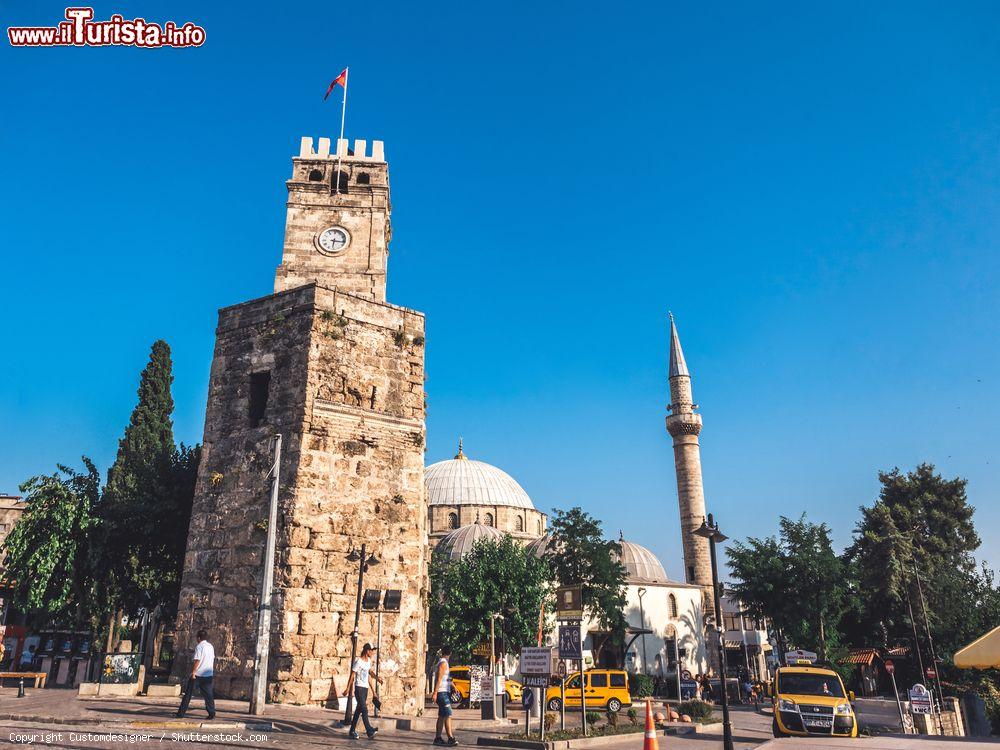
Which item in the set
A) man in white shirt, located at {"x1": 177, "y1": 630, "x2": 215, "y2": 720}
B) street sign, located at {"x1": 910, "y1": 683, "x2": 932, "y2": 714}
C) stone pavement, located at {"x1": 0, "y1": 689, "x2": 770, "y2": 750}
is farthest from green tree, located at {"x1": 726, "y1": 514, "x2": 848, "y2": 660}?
man in white shirt, located at {"x1": 177, "y1": 630, "x2": 215, "y2": 720}

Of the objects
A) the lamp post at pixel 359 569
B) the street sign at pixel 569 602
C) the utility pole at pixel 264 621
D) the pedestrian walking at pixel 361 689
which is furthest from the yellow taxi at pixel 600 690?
the pedestrian walking at pixel 361 689

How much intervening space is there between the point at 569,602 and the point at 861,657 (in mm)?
32493

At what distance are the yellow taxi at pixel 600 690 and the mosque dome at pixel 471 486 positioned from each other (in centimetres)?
3308

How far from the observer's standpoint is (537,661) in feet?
41.1

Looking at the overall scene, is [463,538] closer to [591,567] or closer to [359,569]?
[591,567]

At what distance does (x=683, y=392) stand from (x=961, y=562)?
21680 millimetres

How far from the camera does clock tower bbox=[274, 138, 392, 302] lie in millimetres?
24641

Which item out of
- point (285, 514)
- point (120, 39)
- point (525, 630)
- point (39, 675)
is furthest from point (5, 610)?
point (120, 39)

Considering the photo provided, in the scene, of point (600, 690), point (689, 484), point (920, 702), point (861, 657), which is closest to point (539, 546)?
point (689, 484)

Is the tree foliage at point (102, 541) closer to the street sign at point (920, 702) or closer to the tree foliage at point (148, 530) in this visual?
the tree foliage at point (148, 530)

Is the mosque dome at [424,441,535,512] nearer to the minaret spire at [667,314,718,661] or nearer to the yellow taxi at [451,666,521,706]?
the minaret spire at [667,314,718,661]

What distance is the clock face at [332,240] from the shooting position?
2527 centimetres

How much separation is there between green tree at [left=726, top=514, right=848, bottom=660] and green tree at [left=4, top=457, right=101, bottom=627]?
32323mm

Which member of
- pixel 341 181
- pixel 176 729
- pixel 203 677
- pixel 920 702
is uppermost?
pixel 341 181
